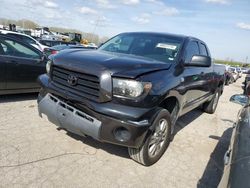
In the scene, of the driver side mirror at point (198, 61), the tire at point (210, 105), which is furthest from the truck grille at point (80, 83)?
the tire at point (210, 105)

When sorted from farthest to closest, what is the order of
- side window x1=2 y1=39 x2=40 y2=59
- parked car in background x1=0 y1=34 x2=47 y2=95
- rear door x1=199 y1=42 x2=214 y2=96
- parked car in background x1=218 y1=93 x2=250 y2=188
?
side window x1=2 y1=39 x2=40 y2=59 → parked car in background x1=0 y1=34 x2=47 y2=95 → rear door x1=199 y1=42 x2=214 y2=96 → parked car in background x1=218 y1=93 x2=250 y2=188

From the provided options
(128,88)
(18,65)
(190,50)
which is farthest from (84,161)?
(18,65)

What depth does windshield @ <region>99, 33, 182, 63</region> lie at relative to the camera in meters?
4.16

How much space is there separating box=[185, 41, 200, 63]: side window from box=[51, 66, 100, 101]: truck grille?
186cm

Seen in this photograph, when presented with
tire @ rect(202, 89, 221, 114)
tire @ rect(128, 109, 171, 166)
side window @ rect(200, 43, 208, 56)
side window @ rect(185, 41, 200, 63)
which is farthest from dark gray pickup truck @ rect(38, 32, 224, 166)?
tire @ rect(202, 89, 221, 114)

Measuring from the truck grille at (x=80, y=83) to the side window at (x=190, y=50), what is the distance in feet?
6.11

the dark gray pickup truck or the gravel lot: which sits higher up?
the dark gray pickup truck

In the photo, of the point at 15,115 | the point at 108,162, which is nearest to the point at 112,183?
the point at 108,162

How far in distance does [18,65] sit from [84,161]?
11.3 ft

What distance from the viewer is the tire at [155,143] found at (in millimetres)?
3359

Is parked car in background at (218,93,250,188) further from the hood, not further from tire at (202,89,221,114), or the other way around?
tire at (202,89,221,114)

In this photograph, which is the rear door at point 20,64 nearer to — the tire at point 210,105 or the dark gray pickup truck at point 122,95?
the dark gray pickup truck at point 122,95

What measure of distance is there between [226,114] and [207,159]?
165 inches

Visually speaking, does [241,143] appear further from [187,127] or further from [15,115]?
[15,115]
